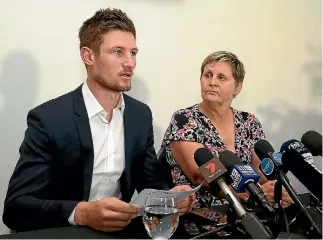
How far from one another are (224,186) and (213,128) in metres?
0.97

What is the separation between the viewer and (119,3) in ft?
7.17

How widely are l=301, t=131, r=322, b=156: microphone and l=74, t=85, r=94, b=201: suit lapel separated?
0.78 metres

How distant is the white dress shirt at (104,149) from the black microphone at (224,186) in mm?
570

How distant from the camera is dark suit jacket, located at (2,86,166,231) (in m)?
1.30

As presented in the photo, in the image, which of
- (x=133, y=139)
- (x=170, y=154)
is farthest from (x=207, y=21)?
(x=133, y=139)

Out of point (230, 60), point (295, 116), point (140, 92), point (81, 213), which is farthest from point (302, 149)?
point (295, 116)

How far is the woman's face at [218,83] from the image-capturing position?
1.98 meters

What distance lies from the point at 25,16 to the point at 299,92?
1.86 meters

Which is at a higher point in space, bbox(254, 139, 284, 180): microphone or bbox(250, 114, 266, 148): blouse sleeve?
bbox(254, 139, 284, 180): microphone

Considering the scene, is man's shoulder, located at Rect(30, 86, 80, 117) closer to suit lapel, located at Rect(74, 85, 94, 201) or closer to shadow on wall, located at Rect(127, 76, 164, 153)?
suit lapel, located at Rect(74, 85, 94, 201)

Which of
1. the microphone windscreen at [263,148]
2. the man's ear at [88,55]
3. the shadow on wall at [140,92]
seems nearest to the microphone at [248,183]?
the microphone windscreen at [263,148]

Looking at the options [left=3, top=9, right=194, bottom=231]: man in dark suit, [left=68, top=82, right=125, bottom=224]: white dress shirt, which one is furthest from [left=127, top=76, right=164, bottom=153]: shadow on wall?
[left=68, top=82, right=125, bottom=224]: white dress shirt

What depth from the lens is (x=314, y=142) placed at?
43.7 inches

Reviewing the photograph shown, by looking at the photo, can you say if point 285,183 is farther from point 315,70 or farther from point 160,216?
point 315,70
